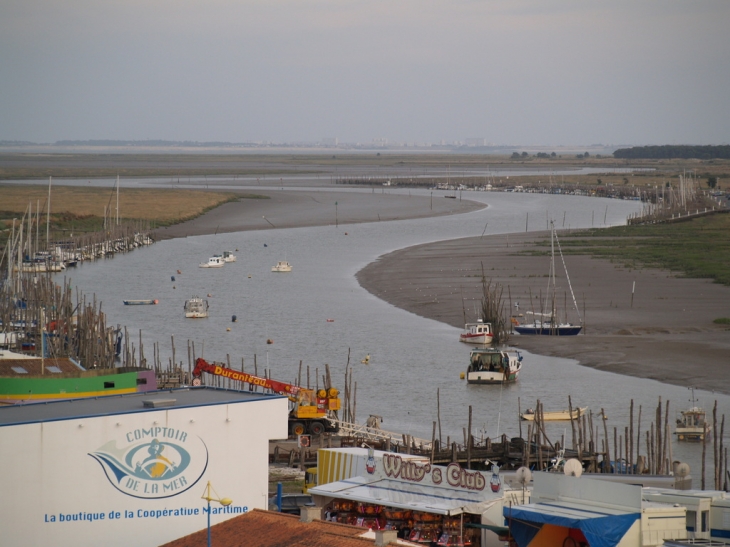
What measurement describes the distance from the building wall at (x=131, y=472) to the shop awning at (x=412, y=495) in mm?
1806

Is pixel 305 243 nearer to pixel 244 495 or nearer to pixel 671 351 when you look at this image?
pixel 671 351

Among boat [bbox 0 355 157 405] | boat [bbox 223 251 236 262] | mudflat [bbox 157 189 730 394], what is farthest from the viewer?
boat [bbox 223 251 236 262]

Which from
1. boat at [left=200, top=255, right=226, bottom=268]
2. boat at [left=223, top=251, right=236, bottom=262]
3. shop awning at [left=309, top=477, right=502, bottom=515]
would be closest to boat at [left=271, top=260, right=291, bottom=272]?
boat at [left=200, top=255, right=226, bottom=268]

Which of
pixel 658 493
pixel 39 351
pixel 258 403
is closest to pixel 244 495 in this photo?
pixel 258 403

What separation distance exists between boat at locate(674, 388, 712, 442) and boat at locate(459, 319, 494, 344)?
18.2 meters

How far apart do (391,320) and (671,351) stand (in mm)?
17078

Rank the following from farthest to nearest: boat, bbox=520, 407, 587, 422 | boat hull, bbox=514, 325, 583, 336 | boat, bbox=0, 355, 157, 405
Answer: boat hull, bbox=514, 325, 583, 336 → boat, bbox=520, 407, 587, 422 → boat, bbox=0, 355, 157, 405

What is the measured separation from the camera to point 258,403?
2267cm

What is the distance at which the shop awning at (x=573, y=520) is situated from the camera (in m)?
17.3

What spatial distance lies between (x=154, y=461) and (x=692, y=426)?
23392 mm

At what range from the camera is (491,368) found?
50.2 metres

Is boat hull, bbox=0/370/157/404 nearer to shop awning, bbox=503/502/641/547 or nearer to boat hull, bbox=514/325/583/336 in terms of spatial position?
shop awning, bbox=503/502/641/547

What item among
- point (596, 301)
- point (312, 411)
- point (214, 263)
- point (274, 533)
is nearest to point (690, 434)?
point (312, 411)

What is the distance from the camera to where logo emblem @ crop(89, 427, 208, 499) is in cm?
2136
